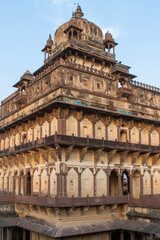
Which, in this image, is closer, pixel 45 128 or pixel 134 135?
pixel 45 128

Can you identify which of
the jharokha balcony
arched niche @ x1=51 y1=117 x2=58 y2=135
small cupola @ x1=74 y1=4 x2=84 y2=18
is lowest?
the jharokha balcony

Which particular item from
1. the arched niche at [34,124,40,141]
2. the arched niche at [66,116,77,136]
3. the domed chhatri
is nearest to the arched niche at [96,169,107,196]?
the arched niche at [66,116,77,136]

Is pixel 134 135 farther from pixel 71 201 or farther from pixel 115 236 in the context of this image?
pixel 71 201

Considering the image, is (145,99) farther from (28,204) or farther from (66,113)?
(28,204)

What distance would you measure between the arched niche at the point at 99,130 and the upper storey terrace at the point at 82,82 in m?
1.50

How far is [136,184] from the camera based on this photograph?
28.4m

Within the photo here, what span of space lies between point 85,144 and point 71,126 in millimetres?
2114

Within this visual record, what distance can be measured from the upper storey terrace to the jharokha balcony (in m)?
2.93

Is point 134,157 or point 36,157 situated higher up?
point 36,157

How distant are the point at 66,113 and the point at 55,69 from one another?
4.60 m

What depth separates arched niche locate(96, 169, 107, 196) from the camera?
971 inches

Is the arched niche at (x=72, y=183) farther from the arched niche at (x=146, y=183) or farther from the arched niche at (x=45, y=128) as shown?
the arched niche at (x=146, y=183)

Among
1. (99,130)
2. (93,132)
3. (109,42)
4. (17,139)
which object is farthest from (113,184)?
(109,42)

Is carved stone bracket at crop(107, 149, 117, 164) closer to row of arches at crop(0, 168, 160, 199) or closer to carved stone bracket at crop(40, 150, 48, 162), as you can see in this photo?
row of arches at crop(0, 168, 160, 199)
